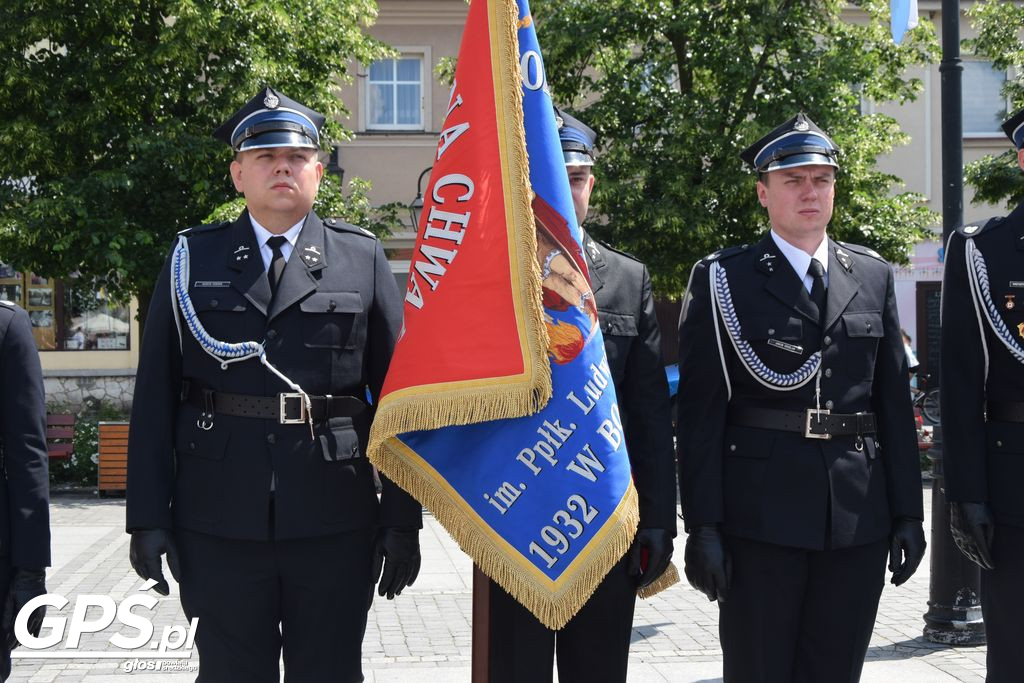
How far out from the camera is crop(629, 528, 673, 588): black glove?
3467 mm

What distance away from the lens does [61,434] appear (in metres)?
13.3

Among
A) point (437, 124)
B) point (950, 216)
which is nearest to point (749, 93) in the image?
point (950, 216)

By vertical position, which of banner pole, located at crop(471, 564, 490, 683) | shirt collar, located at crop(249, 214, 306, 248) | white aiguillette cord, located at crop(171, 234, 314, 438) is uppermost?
shirt collar, located at crop(249, 214, 306, 248)

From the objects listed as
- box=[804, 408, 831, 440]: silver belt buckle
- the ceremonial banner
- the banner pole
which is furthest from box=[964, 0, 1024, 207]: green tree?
the banner pole

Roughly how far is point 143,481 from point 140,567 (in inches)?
9.8

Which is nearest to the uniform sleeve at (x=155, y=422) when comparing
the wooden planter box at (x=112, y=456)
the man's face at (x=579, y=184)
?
the man's face at (x=579, y=184)

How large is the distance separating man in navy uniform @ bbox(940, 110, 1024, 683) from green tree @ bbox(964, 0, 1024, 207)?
9.27 meters

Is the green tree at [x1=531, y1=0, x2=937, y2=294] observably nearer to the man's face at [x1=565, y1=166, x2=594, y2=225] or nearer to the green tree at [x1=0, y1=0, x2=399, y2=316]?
the green tree at [x1=0, y1=0, x2=399, y2=316]

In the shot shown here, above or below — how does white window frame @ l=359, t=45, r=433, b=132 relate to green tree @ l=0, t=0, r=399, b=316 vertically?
above

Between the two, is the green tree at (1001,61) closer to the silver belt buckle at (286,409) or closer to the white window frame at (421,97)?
the white window frame at (421,97)

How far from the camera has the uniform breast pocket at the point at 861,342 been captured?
3.67m

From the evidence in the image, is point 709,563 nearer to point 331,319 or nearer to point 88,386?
point 331,319

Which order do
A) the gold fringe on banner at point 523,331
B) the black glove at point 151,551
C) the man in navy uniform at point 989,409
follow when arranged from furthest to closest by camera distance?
the man in navy uniform at point 989,409 < the black glove at point 151,551 < the gold fringe on banner at point 523,331

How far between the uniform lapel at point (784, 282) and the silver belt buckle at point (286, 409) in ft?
5.07
